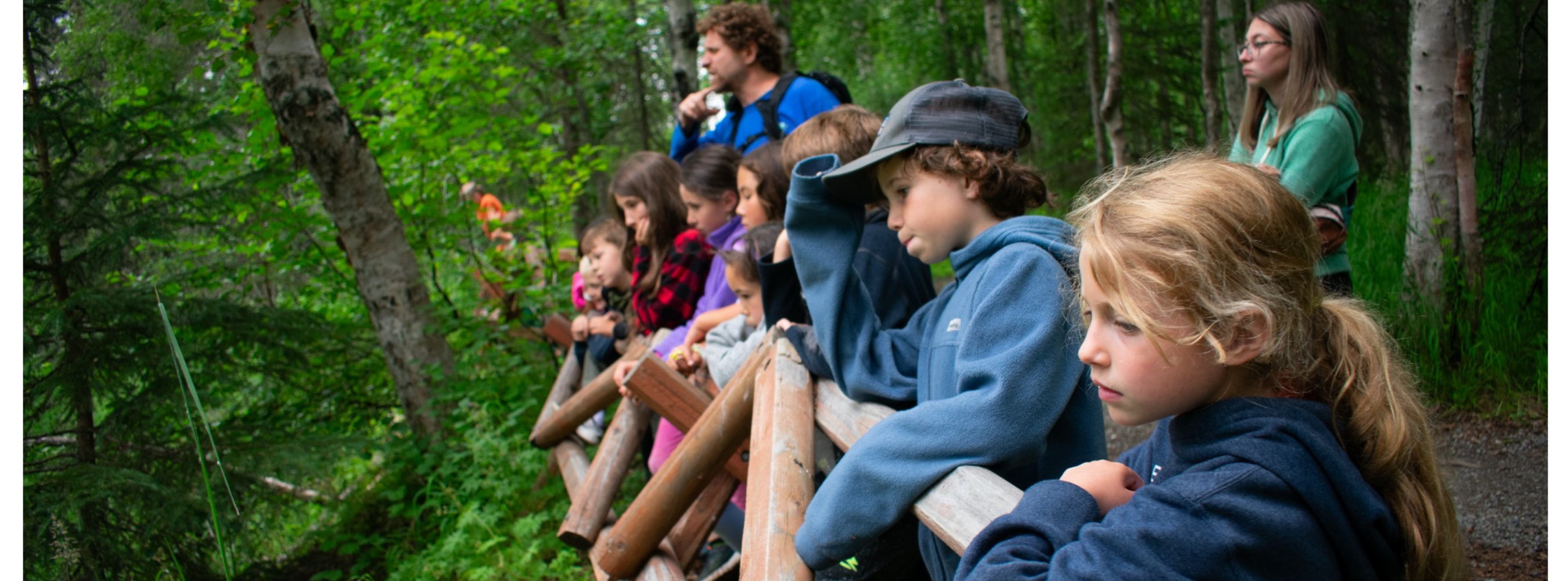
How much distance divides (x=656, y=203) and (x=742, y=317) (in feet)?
4.06

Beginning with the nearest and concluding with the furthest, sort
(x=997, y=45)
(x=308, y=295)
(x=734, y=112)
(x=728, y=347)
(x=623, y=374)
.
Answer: (x=728, y=347)
(x=623, y=374)
(x=734, y=112)
(x=308, y=295)
(x=997, y=45)

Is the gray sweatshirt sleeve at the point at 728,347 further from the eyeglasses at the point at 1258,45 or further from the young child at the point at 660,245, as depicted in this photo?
the eyeglasses at the point at 1258,45

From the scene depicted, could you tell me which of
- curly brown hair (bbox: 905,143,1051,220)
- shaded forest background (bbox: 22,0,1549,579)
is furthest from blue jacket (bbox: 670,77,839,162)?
curly brown hair (bbox: 905,143,1051,220)

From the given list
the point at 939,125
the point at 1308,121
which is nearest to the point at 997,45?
the point at 1308,121

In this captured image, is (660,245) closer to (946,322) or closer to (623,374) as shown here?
(623,374)

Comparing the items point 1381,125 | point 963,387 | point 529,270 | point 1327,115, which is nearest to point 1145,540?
point 963,387

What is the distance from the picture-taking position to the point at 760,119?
182 inches

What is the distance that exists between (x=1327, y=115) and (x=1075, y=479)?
2.31 meters

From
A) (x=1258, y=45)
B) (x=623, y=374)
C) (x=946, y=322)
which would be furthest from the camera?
(x=623, y=374)

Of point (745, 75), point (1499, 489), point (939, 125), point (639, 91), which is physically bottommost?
point (1499, 489)

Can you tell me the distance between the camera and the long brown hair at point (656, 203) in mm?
4664

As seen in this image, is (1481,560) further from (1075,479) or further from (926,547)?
(1075,479)

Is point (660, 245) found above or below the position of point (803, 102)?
below

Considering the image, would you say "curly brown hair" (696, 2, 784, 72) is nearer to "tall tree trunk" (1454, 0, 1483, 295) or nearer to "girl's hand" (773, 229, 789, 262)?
"girl's hand" (773, 229, 789, 262)
